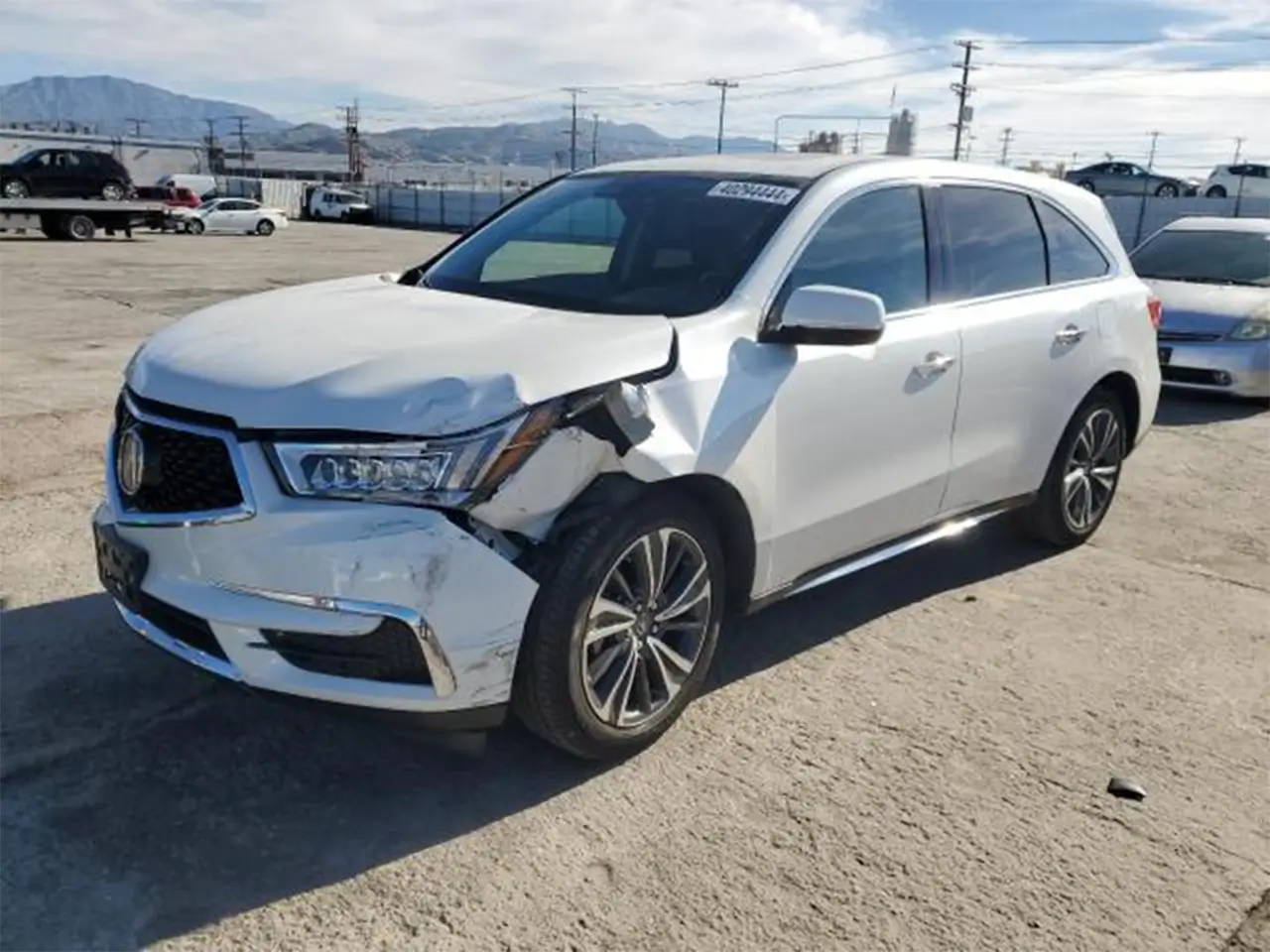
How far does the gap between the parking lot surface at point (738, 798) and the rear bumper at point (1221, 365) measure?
4.91 meters

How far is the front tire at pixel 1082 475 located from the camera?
508 centimetres

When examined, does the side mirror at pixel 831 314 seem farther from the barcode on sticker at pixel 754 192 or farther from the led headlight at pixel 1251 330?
the led headlight at pixel 1251 330

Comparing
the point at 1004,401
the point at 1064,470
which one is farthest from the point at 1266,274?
the point at 1004,401

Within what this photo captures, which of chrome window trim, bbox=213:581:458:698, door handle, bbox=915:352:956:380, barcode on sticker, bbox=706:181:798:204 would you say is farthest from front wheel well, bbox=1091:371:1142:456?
chrome window trim, bbox=213:581:458:698

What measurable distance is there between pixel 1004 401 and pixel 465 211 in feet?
172

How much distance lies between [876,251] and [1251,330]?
262 inches

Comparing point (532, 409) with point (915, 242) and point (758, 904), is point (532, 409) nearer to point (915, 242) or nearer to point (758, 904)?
point (758, 904)

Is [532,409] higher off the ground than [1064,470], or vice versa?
[532,409]

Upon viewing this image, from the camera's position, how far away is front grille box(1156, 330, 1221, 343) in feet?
30.0

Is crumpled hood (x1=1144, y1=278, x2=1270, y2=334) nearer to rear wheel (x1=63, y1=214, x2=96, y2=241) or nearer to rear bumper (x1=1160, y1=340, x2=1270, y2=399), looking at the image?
rear bumper (x1=1160, y1=340, x2=1270, y2=399)

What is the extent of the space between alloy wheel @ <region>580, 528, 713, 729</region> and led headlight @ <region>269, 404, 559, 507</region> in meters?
0.51

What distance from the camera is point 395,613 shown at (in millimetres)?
2703

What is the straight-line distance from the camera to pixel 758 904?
2.68 m

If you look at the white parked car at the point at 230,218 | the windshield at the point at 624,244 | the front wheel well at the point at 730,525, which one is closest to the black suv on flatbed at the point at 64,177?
the white parked car at the point at 230,218
